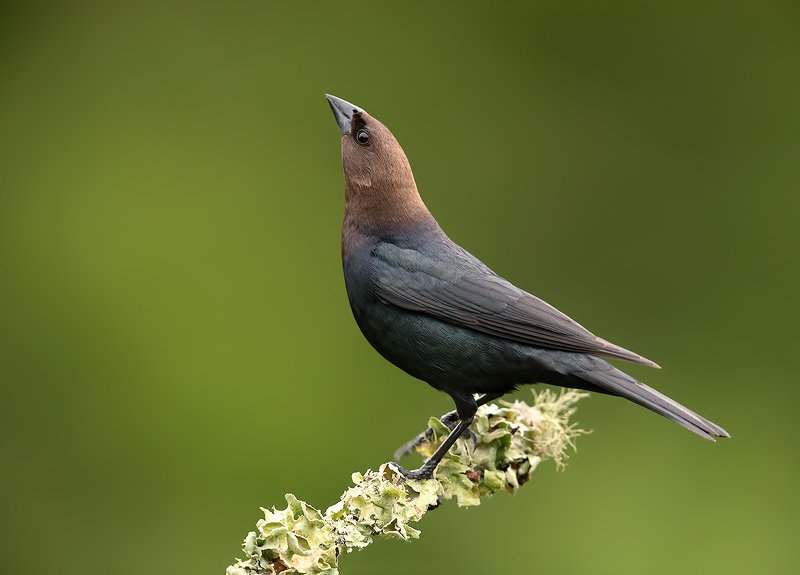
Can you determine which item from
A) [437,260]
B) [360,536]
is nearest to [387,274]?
[437,260]

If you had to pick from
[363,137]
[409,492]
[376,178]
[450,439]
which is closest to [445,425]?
[450,439]

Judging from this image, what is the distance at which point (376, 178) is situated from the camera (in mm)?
3500

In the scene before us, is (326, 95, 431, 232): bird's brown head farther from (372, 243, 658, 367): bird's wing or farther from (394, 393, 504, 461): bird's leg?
(394, 393, 504, 461): bird's leg

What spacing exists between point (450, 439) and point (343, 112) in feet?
4.26

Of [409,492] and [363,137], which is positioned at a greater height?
[363,137]

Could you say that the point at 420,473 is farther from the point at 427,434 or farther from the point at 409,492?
the point at 427,434

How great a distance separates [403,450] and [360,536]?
98cm

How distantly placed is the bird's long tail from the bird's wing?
0.08 metres

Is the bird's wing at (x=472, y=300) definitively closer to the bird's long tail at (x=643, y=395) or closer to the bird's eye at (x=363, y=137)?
the bird's long tail at (x=643, y=395)

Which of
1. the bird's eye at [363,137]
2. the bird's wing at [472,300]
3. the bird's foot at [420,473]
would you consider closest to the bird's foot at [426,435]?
the bird's foot at [420,473]

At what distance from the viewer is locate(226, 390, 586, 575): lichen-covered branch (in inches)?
93.0

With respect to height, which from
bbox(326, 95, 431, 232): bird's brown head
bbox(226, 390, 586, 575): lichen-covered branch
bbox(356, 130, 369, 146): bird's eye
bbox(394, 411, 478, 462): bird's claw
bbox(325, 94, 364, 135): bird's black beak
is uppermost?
bbox(325, 94, 364, 135): bird's black beak

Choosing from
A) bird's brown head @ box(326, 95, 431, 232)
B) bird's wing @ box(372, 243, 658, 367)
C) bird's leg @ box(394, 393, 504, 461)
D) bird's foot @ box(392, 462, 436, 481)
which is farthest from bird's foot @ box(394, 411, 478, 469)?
bird's brown head @ box(326, 95, 431, 232)

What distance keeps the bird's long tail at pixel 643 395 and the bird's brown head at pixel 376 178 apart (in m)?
0.88
